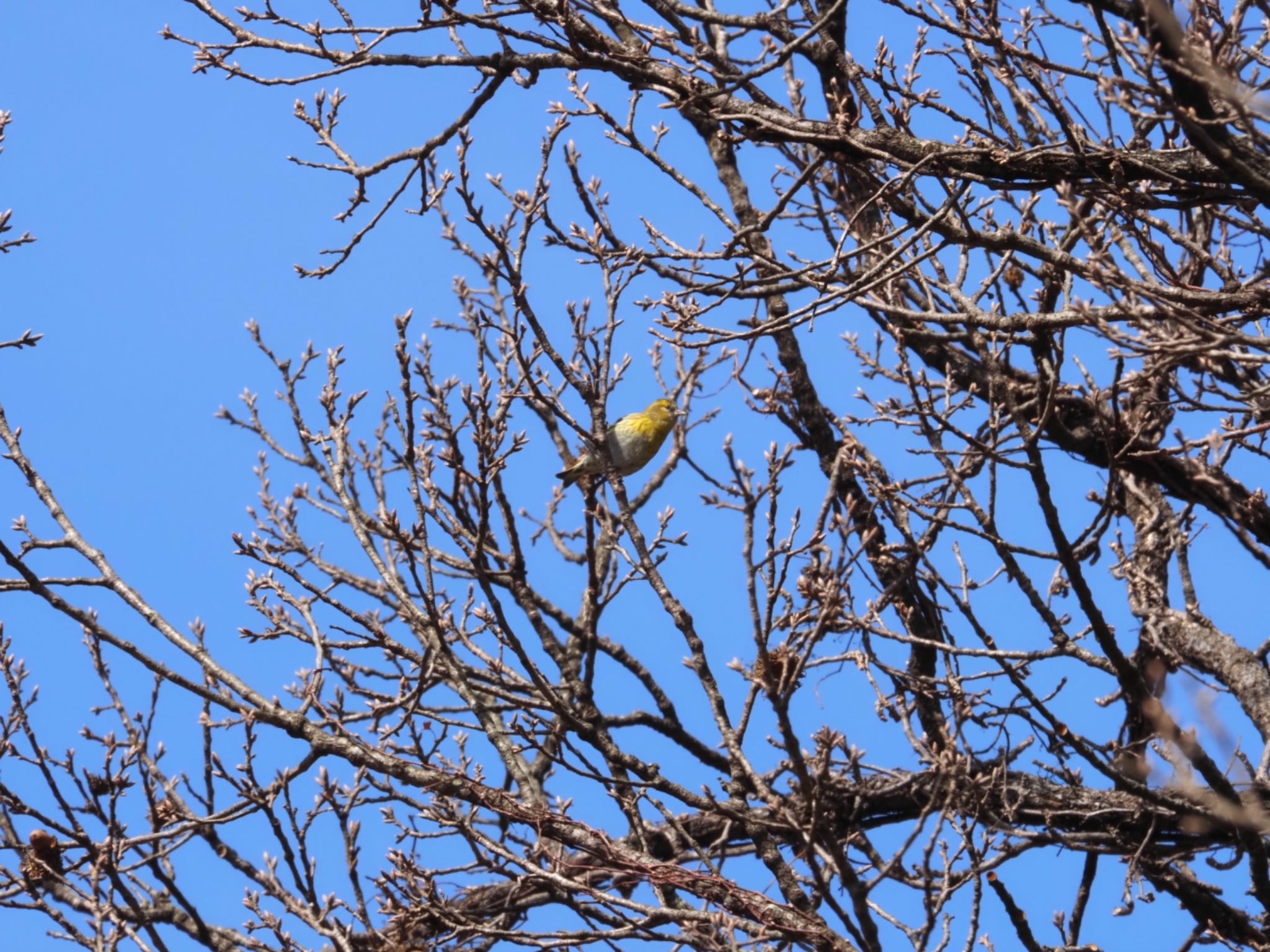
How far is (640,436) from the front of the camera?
903cm

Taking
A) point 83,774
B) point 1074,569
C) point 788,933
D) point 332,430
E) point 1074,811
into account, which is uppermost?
point 332,430

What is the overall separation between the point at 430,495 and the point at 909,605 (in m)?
2.82

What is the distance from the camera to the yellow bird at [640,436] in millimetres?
8953

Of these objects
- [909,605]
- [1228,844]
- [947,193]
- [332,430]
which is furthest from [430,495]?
[1228,844]

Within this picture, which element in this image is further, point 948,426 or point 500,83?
point 500,83

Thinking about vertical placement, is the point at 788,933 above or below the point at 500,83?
below

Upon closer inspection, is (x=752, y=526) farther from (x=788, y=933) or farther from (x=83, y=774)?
(x=83, y=774)

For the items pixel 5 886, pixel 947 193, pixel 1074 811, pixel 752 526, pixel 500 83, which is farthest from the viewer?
pixel 1074 811

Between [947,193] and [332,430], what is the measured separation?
240cm

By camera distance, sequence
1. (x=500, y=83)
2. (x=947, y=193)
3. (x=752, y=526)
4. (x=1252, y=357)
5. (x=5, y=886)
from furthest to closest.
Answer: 1. (x=500, y=83)
2. (x=5, y=886)
3. (x=947, y=193)
4. (x=752, y=526)
5. (x=1252, y=357)

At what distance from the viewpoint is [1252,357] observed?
2.86 metres

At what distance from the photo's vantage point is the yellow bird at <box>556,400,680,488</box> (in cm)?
895

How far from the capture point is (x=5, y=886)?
4.27 meters

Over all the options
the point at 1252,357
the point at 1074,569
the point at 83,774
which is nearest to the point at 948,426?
the point at 1074,569
